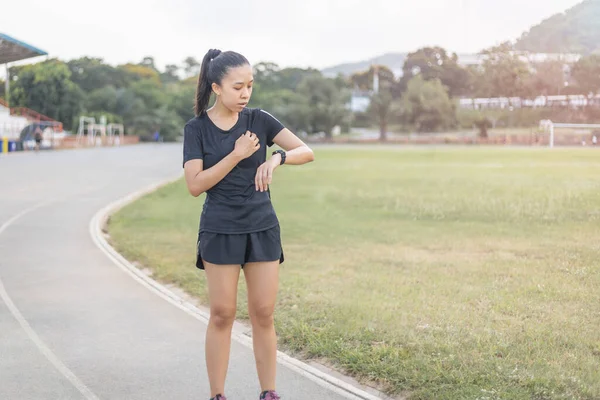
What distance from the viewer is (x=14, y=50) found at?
48.0m

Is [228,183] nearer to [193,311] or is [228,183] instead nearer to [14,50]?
[193,311]

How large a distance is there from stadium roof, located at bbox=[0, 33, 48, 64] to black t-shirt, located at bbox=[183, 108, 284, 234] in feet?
148

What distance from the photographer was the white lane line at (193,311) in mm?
4488

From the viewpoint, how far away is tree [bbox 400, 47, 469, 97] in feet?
55.3

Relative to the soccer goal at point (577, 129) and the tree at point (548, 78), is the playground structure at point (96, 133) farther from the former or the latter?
the tree at point (548, 78)

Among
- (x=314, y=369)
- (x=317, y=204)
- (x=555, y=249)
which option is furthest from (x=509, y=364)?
(x=317, y=204)

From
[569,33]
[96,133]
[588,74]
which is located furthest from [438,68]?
[96,133]

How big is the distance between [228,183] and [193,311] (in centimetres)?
320

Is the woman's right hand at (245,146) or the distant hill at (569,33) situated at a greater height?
the distant hill at (569,33)

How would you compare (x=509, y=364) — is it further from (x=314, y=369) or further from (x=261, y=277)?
(x=261, y=277)

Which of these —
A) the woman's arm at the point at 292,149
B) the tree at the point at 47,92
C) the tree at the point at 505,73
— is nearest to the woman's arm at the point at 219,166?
the woman's arm at the point at 292,149

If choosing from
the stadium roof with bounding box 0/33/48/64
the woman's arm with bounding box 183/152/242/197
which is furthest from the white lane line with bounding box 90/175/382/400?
the stadium roof with bounding box 0/33/48/64

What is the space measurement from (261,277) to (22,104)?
74.7 meters

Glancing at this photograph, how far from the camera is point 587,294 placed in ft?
23.0
